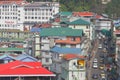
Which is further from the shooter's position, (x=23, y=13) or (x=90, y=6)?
(x=90, y=6)

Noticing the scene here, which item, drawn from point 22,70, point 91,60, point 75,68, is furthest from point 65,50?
point 91,60

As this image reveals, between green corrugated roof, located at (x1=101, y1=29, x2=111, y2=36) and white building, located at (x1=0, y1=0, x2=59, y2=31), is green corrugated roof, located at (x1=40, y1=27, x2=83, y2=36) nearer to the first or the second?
green corrugated roof, located at (x1=101, y1=29, x2=111, y2=36)

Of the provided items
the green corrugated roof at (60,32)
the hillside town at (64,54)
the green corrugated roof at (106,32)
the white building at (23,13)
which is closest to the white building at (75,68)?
the hillside town at (64,54)

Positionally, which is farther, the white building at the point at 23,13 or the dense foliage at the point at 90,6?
the dense foliage at the point at 90,6

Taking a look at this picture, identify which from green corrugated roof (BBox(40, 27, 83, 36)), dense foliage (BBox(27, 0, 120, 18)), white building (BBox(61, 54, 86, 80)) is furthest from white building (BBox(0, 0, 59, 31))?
white building (BBox(61, 54, 86, 80))

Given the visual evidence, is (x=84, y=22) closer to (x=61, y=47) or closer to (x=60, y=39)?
(x=60, y=39)

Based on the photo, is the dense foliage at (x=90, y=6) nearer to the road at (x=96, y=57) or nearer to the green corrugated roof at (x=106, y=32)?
the green corrugated roof at (x=106, y=32)

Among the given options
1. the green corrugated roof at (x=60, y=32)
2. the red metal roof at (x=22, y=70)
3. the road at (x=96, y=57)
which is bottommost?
the road at (x=96, y=57)

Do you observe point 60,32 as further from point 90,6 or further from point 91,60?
point 90,6
